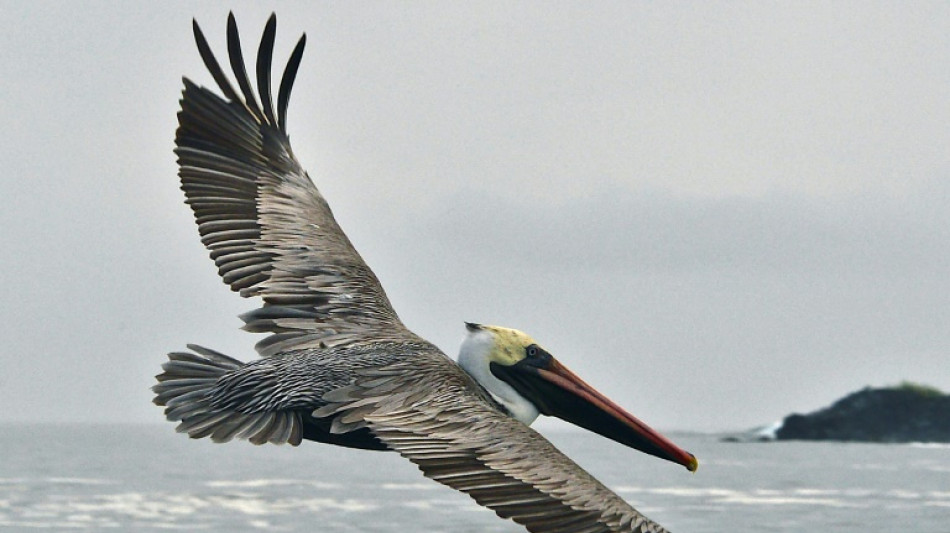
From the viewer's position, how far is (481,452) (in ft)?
28.4

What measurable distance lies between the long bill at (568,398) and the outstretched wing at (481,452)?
856mm

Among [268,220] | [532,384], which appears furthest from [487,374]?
[268,220]

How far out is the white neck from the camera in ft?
33.3

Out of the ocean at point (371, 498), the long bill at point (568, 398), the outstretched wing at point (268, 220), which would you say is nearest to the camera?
the long bill at point (568, 398)

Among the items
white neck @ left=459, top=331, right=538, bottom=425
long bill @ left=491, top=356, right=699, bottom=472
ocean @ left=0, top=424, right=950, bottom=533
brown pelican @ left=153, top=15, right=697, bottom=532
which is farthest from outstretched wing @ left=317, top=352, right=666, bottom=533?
ocean @ left=0, top=424, right=950, bottom=533

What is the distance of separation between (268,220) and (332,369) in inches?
90.0

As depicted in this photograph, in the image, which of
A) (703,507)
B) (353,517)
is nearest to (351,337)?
(353,517)

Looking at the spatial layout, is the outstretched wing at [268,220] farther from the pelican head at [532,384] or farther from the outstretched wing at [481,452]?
the outstretched wing at [481,452]

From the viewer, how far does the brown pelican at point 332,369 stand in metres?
8.58

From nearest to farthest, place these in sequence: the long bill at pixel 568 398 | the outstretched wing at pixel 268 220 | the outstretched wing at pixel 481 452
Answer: the outstretched wing at pixel 481 452 < the long bill at pixel 568 398 < the outstretched wing at pixel 268 220

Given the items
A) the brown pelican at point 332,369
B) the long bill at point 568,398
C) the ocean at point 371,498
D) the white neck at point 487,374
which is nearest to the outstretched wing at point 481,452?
the brown pelican at point 332,369

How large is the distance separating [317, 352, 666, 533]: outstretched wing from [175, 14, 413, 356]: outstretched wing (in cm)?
111

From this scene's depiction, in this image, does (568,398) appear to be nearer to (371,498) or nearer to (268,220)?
(268,220)

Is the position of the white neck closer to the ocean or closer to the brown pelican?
the brown pelican
